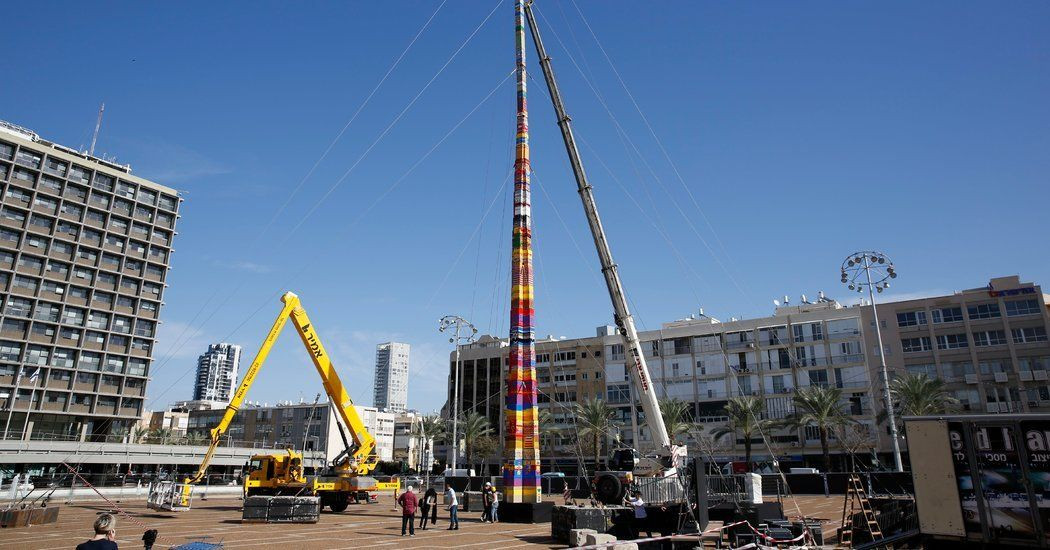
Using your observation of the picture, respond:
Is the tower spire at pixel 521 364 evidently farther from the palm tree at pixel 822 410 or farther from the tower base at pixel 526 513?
the palm tree at pixel 822 410

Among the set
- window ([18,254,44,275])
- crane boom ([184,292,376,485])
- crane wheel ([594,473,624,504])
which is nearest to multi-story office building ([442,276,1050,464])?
crane boom ([184,292,376,485])

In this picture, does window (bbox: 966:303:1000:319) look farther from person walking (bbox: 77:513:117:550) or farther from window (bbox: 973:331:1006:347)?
person walking (bbox: 77:513:117:550)

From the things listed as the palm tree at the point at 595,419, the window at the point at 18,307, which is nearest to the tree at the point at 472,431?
the palm tree at the point at 595,419

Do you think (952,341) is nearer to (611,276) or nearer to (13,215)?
(611,276)

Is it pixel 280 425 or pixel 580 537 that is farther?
pixel 280 425

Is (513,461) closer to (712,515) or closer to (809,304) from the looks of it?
(712,515)

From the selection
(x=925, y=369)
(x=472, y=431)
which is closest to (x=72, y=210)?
(x=472, y=431)

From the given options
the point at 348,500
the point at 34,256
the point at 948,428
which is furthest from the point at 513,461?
the point at 34,256

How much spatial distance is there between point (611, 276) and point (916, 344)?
56.0 meters

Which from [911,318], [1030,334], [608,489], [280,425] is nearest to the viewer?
[608,489]

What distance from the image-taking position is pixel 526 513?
26328 millimetres

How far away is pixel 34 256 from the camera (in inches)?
2955

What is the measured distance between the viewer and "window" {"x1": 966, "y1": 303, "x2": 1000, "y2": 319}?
67188mm

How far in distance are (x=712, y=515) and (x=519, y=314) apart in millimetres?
11352
